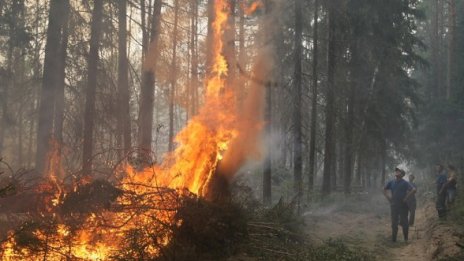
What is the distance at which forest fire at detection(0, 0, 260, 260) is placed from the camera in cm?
732

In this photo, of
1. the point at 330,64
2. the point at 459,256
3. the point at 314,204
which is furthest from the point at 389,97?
the point at 459,256

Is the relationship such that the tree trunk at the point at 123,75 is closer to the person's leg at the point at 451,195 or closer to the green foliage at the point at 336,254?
the green foliage at the point at 336,254

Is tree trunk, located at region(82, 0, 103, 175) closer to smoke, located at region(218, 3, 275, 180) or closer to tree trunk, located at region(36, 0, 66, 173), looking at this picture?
tree trunk, located at region(36, 0, 66, 173)

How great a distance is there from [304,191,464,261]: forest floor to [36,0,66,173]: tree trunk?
29.1 ft

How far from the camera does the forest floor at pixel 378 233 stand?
34.6ft

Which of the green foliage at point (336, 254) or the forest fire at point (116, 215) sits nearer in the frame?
the forest fire at point (116, 215)

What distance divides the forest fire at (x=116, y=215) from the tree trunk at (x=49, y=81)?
6003 millimetres

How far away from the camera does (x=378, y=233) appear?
548 inches

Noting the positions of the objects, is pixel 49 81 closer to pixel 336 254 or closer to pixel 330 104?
pixel 336 254

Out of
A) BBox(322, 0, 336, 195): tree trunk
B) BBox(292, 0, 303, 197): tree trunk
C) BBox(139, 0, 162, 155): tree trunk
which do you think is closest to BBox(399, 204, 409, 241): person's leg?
BBox(292, 0, 303, 197): tree trunk

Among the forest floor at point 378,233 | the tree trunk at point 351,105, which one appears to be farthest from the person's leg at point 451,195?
the tree trunk at point 351,105

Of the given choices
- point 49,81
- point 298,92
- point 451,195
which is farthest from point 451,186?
point 49,81

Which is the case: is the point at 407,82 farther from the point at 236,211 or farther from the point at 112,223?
the point at 112,223

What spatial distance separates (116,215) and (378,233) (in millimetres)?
8950
